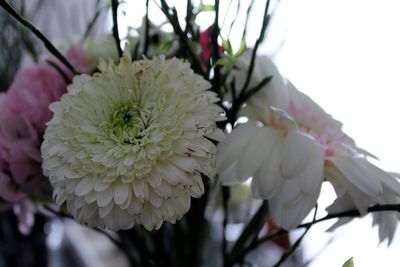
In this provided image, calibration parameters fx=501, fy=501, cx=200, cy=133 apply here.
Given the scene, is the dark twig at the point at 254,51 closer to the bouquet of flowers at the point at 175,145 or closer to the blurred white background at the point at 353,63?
the bouquet of flowers at the point at 175,145

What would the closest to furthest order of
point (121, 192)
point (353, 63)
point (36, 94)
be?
point (121, 192), point (36, 94), point (353, 63)

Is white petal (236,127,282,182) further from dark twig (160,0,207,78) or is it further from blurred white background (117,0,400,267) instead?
blurred white background (117,0,400,267)

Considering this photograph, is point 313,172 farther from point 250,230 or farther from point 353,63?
point 353,63

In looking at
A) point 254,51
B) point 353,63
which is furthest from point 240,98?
point 353,63

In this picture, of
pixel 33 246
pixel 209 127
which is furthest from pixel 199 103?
pixel 33 246

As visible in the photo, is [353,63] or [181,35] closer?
[181,35]

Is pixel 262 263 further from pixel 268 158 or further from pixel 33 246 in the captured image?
pixel 268 158

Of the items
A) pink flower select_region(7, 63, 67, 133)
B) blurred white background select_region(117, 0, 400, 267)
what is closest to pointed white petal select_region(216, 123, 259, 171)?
pink flower select_region(7, 63, 67, 133)
